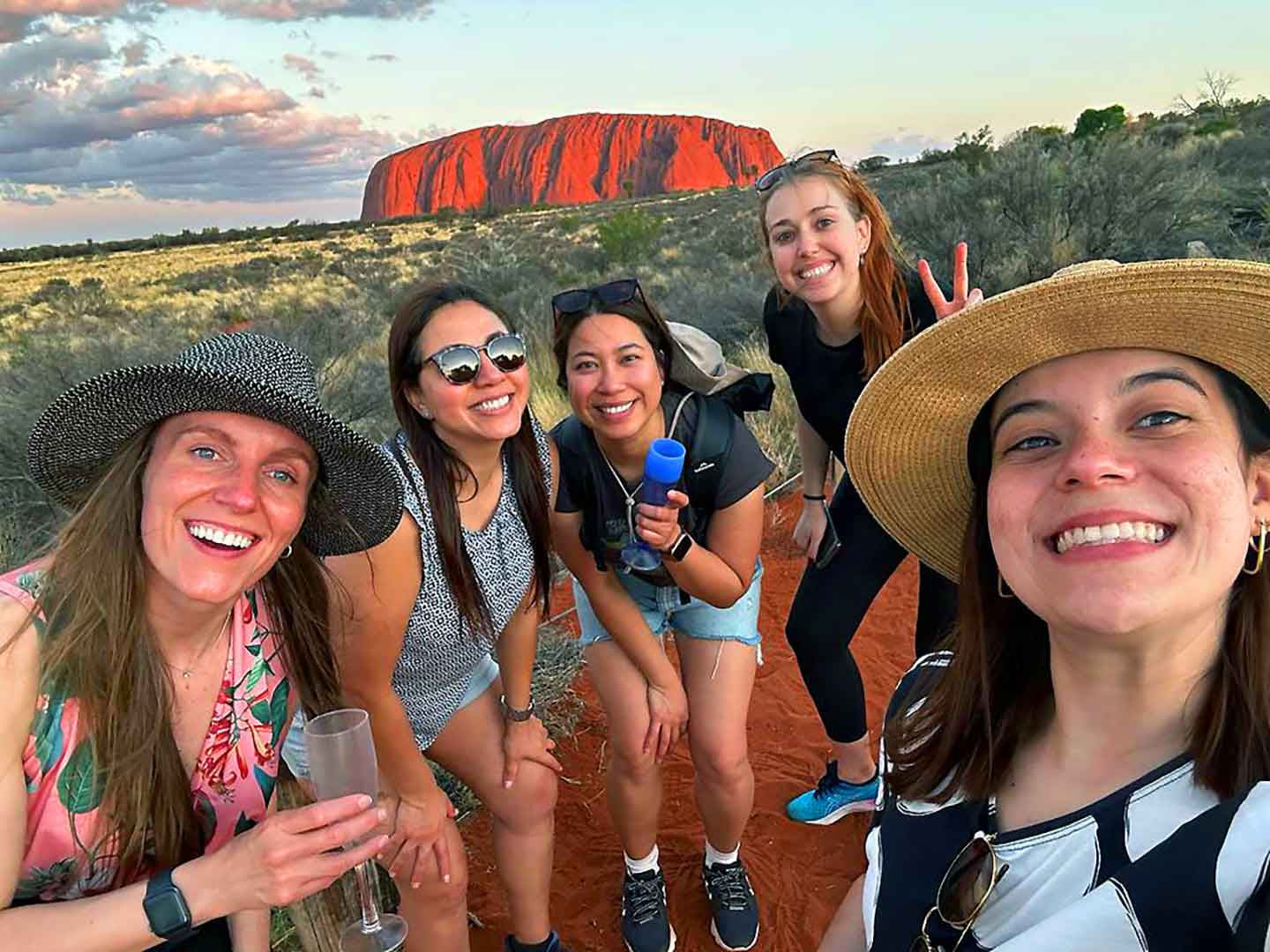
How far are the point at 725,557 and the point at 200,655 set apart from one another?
60.0 inches

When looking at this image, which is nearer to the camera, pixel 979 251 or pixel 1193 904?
pixel 1193 904

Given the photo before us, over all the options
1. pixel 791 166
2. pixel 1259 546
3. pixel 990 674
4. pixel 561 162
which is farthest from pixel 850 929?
pixel 561 162

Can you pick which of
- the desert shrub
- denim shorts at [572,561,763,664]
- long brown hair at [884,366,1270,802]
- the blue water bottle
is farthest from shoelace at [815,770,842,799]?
the desert shrub

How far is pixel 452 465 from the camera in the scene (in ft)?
8.38

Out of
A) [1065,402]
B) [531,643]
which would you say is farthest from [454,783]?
[1065,402]

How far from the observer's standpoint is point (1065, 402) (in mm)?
1384

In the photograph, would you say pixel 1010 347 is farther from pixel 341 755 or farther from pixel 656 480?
pixel 341 755

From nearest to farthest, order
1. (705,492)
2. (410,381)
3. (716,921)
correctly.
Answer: (410,381), (705,492), (716,921)

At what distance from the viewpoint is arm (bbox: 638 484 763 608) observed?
2705mm

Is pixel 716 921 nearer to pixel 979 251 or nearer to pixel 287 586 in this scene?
pixel 287 586

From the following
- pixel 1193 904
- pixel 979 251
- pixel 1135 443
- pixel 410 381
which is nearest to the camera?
pixel 1193 904

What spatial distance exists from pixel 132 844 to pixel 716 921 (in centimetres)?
190

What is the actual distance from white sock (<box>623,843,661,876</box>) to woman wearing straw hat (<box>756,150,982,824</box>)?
82cm

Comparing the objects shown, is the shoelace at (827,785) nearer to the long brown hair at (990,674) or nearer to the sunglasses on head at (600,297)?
the long brown hair at (990,674)
